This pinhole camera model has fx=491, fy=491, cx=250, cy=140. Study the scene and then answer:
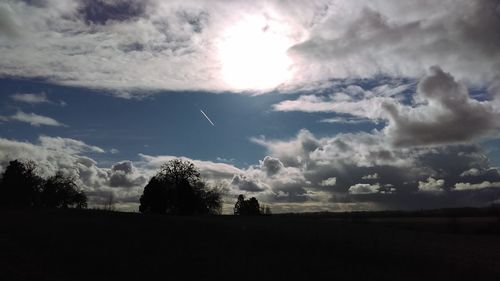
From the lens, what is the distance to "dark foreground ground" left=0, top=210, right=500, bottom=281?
25.8 metres

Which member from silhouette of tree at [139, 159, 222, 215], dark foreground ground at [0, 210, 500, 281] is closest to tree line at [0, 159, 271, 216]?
silhouette of tree at [139, 159, 222, 215]

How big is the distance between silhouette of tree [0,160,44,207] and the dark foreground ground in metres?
63.9

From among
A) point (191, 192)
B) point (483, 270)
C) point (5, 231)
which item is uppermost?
point (191, 192)

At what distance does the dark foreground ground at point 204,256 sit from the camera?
84.7 ft

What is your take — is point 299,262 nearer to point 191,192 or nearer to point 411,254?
point 411,254

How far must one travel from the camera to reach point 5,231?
1394 inches

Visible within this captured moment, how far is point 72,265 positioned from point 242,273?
9.09 metres

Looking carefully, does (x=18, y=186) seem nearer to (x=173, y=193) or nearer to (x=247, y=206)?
(x=173, y=193)

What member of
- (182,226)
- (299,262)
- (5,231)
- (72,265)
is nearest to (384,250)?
(299,262)

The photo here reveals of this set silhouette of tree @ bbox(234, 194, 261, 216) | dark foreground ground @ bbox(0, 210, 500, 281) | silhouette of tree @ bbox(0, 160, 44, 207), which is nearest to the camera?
dark foreground ground @ bbox(0, 210, 500, 281)

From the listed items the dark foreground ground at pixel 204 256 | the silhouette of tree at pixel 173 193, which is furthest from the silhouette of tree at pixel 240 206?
the dark foreground ground at pixel 204 256

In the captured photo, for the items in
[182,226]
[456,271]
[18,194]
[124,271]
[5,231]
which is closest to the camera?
[124,271]

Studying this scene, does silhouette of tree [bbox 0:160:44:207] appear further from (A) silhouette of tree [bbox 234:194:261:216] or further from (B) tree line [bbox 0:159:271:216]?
(A) silhouette of tree [bbox 234:194:261:216]

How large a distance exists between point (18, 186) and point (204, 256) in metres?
88.1
